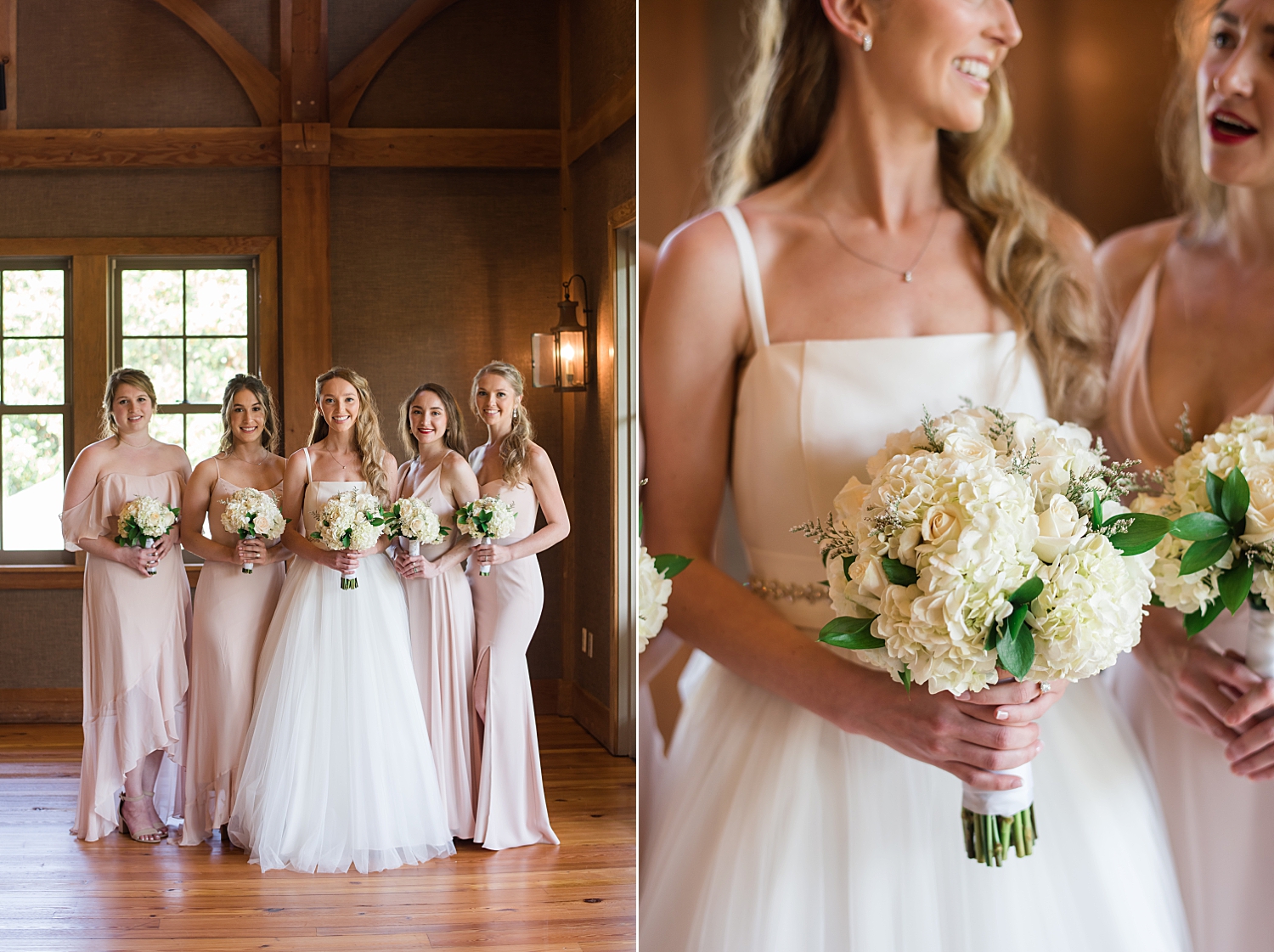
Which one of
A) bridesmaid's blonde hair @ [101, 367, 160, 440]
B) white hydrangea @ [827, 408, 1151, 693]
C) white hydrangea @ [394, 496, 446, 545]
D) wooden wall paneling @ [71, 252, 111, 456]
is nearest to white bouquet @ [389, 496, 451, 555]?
white hydrangea @ [394, 496, 446, 545]

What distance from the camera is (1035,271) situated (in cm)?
148

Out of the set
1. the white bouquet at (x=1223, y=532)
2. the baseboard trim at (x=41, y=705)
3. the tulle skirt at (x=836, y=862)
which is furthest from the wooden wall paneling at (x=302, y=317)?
the white bouquet at (x=1223, y=532)

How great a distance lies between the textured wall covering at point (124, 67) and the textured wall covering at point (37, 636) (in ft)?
3.19

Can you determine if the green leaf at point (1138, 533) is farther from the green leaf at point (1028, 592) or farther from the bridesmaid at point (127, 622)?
the bridesmaid at point (127, 622)

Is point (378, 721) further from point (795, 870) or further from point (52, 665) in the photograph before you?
point (795, 870)

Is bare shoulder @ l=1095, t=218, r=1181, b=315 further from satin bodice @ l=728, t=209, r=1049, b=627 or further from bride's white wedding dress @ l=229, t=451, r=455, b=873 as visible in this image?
bride's white wedding dress @ l=229, t=451, r=455, b=873

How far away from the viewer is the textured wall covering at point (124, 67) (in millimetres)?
2010

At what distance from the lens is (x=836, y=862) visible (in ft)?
4.76

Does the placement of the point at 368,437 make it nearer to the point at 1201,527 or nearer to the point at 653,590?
the point at 653,590

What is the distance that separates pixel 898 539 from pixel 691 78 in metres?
0.73

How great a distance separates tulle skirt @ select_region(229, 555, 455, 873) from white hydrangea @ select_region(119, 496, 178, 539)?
0.31m

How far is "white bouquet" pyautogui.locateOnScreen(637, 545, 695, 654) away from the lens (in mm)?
1428

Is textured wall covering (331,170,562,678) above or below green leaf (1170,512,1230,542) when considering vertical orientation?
above

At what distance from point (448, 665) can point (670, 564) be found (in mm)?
808
